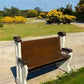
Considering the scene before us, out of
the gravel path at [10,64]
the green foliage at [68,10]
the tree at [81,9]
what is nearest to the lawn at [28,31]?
the gravel path at [10,64]

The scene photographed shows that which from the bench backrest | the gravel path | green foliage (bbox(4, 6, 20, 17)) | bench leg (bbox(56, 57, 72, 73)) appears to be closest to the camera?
the bench backrest

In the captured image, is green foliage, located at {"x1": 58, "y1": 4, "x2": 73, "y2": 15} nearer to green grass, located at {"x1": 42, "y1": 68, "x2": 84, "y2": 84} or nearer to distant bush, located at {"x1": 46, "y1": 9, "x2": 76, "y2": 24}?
distant bush, located at {"x1": 46, "y1": 9, "x2": 76, "y2": 24}

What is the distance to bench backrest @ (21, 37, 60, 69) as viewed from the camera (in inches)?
138

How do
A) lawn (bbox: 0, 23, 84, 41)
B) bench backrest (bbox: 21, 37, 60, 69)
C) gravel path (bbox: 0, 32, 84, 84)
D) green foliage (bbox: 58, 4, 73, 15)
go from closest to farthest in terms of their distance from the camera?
bench backrest (bbox: 21, 37, 60, 69) → gravel path (bbox: 0, 32, 84, 84) → lawn (bbox: 0, 23, 84, 41) → green foliage (bbox: 58, 4, 73, 15)

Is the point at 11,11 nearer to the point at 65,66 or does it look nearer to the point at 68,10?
the point at 68,10

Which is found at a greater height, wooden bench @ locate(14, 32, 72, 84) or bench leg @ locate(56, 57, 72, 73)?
wooden bench @ locate(14, 32, 72, 84)

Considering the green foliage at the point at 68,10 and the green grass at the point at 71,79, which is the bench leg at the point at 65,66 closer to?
the green grass at the point at 71,79

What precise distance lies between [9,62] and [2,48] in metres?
1.68

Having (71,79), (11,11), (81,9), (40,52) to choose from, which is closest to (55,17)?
(81,9)

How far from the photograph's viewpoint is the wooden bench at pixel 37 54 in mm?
3320

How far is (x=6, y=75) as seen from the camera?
13.9ft

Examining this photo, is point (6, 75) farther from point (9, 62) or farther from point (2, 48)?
point (2, 48)

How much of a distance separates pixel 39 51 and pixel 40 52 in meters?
0.05

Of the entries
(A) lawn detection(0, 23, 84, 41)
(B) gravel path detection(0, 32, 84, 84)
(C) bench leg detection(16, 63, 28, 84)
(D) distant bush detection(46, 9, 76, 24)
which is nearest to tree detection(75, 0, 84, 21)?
(D) distant bush detection(46, 9, 76, 24)
